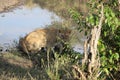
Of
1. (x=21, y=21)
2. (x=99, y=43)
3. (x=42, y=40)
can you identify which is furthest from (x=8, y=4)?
(x=99, y=43)

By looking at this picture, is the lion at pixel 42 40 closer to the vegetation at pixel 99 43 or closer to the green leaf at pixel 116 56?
the vegetation at pixel 99 43

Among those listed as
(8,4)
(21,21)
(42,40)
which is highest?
(42,40)

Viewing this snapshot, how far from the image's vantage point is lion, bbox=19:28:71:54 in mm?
11609

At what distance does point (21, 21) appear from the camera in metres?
21.6

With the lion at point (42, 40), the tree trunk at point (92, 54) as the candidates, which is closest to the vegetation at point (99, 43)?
the tree trunk at point (92, 54)

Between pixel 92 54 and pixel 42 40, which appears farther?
pixel 42 40

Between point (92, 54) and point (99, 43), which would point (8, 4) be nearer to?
point (99, 43)

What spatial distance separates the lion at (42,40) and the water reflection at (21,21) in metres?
3.13

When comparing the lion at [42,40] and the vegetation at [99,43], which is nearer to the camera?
the vegetation at [99,43]

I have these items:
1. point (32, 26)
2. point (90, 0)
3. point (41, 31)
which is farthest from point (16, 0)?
point (90, 0)

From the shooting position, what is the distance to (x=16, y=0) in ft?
96.8

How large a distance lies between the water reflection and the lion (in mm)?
3135

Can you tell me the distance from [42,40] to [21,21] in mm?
10019

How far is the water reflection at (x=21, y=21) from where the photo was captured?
17.3 metres
